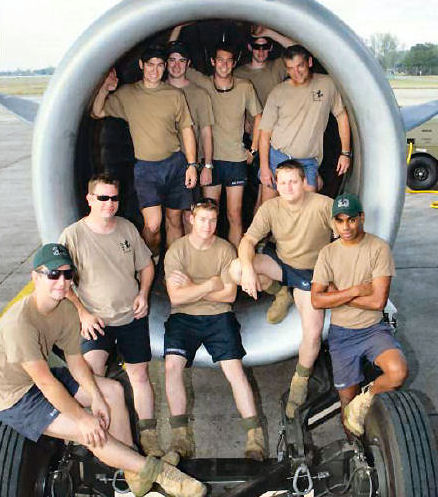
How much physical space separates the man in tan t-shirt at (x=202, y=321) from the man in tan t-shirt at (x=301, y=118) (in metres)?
0.70

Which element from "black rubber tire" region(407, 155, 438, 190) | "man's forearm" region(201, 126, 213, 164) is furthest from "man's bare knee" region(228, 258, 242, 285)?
"black rubber tire" region(407, 155, 438, 190)

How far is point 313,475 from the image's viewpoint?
3205 mm

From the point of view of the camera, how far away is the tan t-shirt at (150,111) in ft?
13.2

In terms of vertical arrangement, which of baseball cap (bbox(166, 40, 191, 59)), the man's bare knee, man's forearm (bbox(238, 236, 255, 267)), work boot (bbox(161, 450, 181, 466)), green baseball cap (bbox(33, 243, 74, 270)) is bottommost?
work boot (bbox(161, 450, 181, 466))

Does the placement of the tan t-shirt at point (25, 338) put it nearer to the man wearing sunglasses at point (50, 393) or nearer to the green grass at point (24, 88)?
the man wearing sunglasses at point (50, 393)

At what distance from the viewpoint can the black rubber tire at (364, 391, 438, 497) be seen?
9.26 ft

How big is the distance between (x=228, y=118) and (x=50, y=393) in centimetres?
229

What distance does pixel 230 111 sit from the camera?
177 inches

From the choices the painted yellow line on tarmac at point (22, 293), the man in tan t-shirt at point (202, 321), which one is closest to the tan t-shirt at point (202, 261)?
the man in tan t-shirt at point (202, 321)

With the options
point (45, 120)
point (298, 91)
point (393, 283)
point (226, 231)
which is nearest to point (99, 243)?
point (45, 120)

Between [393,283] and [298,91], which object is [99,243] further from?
[393,283]

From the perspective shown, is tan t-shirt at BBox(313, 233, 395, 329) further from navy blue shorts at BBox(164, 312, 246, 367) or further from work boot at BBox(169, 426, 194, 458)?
work boot at BBox(169, 426, 194, 458)

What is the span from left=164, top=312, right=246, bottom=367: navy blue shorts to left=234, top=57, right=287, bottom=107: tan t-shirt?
5.77 ft

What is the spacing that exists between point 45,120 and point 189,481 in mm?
1851
